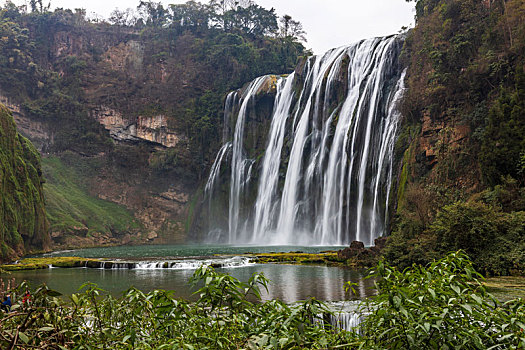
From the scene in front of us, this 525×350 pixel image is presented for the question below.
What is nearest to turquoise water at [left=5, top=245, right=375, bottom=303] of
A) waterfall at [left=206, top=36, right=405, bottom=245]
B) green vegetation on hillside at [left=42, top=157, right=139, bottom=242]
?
waterfall at [left=206, top=36, right=405, bottom=245]

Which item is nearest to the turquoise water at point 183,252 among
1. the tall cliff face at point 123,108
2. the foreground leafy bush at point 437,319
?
the tall cliff face at point 123,108

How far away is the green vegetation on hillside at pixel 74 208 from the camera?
4681cm

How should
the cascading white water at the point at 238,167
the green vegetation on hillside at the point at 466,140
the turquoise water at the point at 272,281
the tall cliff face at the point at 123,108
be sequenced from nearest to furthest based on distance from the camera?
the turquoise water at the point at 272,281
the green vegetation on hillside at the point at 466,140
the cascading white water at the point at 238,167
the tall cliff face at the point at 123,108

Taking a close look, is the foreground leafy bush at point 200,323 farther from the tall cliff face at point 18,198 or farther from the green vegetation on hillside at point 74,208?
the green vegetation on hillside at point 74,208

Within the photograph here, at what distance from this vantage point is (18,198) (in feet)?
99.9

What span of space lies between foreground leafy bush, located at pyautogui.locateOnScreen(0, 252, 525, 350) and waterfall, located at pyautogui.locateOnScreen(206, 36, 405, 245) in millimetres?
24815

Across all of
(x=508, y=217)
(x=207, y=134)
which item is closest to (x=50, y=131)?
(x=207, y=134)

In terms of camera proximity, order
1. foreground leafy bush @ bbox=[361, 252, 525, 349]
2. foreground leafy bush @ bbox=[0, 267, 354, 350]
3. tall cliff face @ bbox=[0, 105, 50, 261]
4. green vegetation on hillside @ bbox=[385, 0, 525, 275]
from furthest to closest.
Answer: tall cliff face @ bbox=[0, 105, 50, 261]
green vegetation on hillside @ bbox=[385, 0, 525, 275]
foreground leafy bush @ bbox=[0, 267, 354, 350]
foreground leafy bush @ bbox=[361, 252, 525, 349]

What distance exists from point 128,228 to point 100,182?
30.2 ft

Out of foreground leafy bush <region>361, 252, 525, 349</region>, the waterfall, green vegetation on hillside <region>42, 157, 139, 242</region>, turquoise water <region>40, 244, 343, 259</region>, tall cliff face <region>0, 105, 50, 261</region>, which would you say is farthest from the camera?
green vegetation on hillside <region>42, 157, 139, 242</region>

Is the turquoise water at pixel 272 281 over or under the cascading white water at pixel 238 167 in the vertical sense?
under

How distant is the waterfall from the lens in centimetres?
3152

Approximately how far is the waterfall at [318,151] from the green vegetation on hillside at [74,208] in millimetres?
13327

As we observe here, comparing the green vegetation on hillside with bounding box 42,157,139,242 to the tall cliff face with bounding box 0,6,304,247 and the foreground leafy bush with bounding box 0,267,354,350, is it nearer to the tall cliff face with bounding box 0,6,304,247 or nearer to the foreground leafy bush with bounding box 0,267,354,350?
the tall cliff face with bounding box 0,6,304,247
